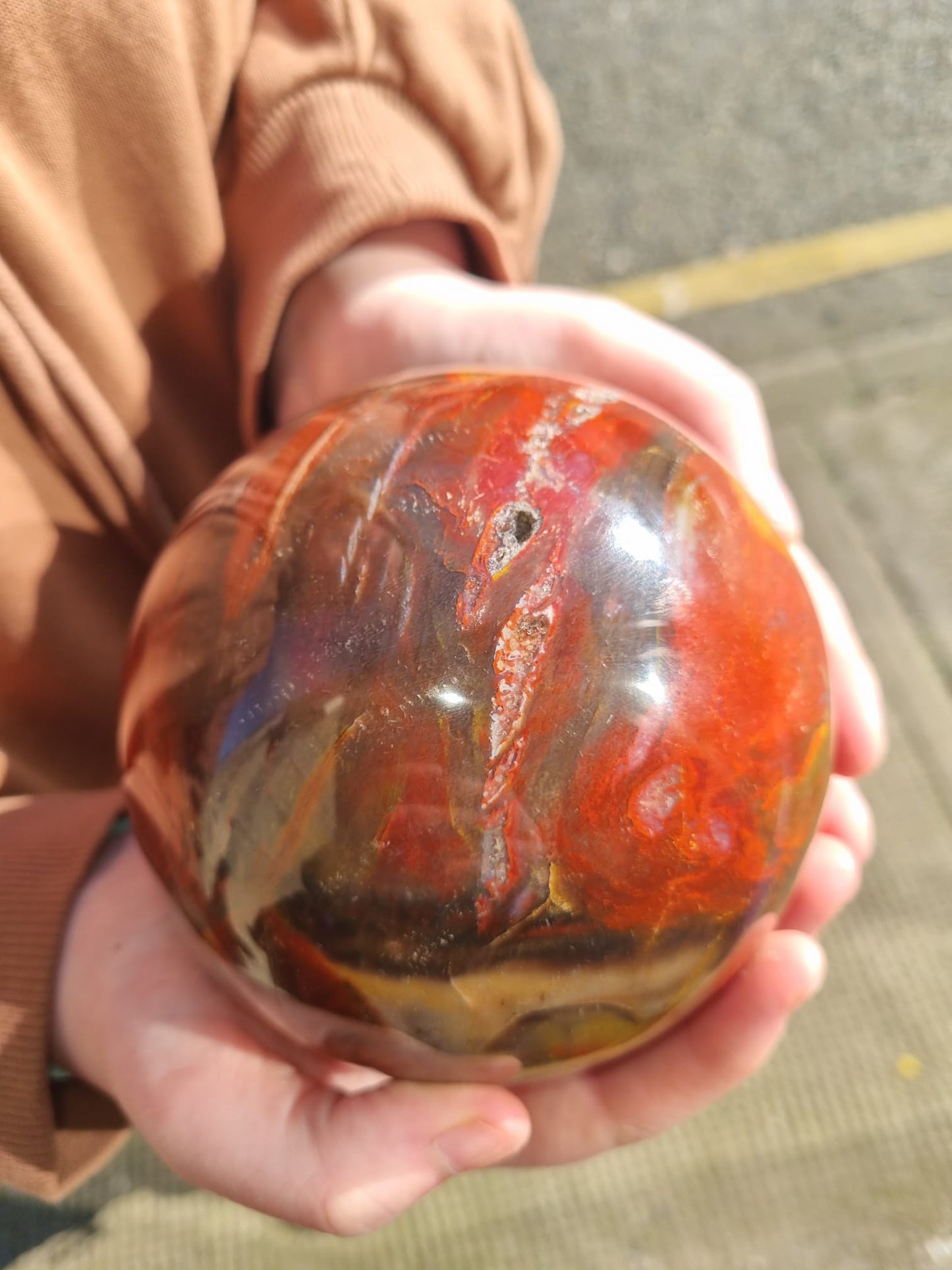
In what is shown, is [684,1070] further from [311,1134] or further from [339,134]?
[339,134]

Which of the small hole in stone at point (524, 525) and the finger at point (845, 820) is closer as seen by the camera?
the small hole in stone at point (524, 525)

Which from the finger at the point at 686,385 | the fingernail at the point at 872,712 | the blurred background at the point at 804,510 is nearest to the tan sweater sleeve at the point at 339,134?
the finger at the point at 686,385

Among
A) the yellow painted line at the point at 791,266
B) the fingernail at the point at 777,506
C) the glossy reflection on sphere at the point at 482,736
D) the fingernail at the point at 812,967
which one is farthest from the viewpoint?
the yellow painted line at the point at 791,266

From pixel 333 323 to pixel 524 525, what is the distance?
338 millimetres

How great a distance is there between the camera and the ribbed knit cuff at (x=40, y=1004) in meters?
0.51

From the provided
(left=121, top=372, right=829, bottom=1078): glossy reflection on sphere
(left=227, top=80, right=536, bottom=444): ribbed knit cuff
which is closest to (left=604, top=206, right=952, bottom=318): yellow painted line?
(left=227, top=80, right=536, bottom=444): ribbed knit cuff

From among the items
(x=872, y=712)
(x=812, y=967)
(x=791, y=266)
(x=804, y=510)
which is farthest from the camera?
(x=791, y=266)

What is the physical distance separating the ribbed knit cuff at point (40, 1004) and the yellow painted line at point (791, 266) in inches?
34.7

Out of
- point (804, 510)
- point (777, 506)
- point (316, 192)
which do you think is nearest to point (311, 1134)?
point (777, 506)

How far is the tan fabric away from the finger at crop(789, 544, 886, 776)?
0.34 metres

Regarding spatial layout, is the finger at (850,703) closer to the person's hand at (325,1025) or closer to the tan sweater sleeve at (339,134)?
the person's hand at (325,1025)

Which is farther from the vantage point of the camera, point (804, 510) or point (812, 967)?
point (804, 510)

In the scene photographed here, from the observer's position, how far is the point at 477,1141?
0.45m

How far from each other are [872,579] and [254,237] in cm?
62
